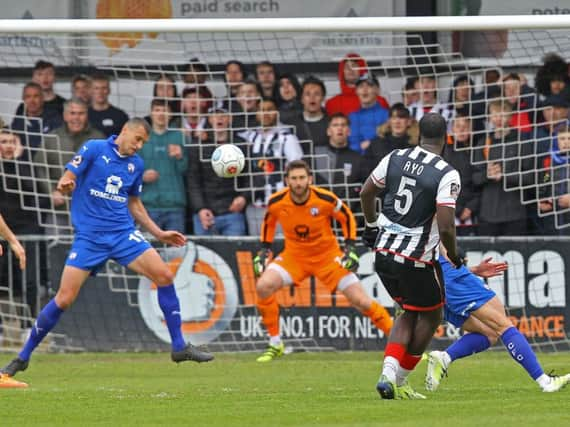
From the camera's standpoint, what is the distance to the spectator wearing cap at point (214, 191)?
584 inches

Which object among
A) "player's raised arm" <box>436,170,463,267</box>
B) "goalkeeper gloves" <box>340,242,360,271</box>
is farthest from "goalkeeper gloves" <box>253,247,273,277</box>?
"player's raised arm" <box>436,170,463,267</box>

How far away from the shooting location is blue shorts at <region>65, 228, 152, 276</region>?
38.0 feet

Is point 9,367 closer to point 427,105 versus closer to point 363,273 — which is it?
point 363,273

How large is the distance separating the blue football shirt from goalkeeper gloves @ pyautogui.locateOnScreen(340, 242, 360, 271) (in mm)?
2554

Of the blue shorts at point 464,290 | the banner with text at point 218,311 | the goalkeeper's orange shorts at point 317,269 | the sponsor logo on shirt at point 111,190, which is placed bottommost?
the banner with text at point 218,311

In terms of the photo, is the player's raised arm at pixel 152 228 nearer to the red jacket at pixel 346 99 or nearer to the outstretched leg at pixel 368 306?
the outstretched leg at pixel 368 306

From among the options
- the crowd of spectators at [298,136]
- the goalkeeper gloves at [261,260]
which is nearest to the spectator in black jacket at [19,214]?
the crowd of spectators at [298,136]

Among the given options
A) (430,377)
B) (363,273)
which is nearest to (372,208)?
(430,377)

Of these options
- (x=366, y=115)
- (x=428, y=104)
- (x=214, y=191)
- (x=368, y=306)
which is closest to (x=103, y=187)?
(x=368, y=306)

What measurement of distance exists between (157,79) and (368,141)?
2.68 meters

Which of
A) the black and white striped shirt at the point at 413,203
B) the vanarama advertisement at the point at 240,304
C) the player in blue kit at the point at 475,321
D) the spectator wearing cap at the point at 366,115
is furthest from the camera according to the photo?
the spectator wearing cap at the point at 366,115

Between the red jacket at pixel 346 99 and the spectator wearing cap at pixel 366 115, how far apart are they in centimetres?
8

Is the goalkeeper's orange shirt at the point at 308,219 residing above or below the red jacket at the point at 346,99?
below

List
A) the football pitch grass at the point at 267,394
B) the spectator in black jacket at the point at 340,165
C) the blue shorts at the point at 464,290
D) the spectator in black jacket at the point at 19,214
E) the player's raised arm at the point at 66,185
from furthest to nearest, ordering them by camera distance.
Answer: the spectator in black jacket at the point at 19,214
the spectator in black jacket at the point at 340,165
the player's raised arm at the point at 66,185
the blue shorts at the point at 464,290
the football pitch grass at the point at 267,394
